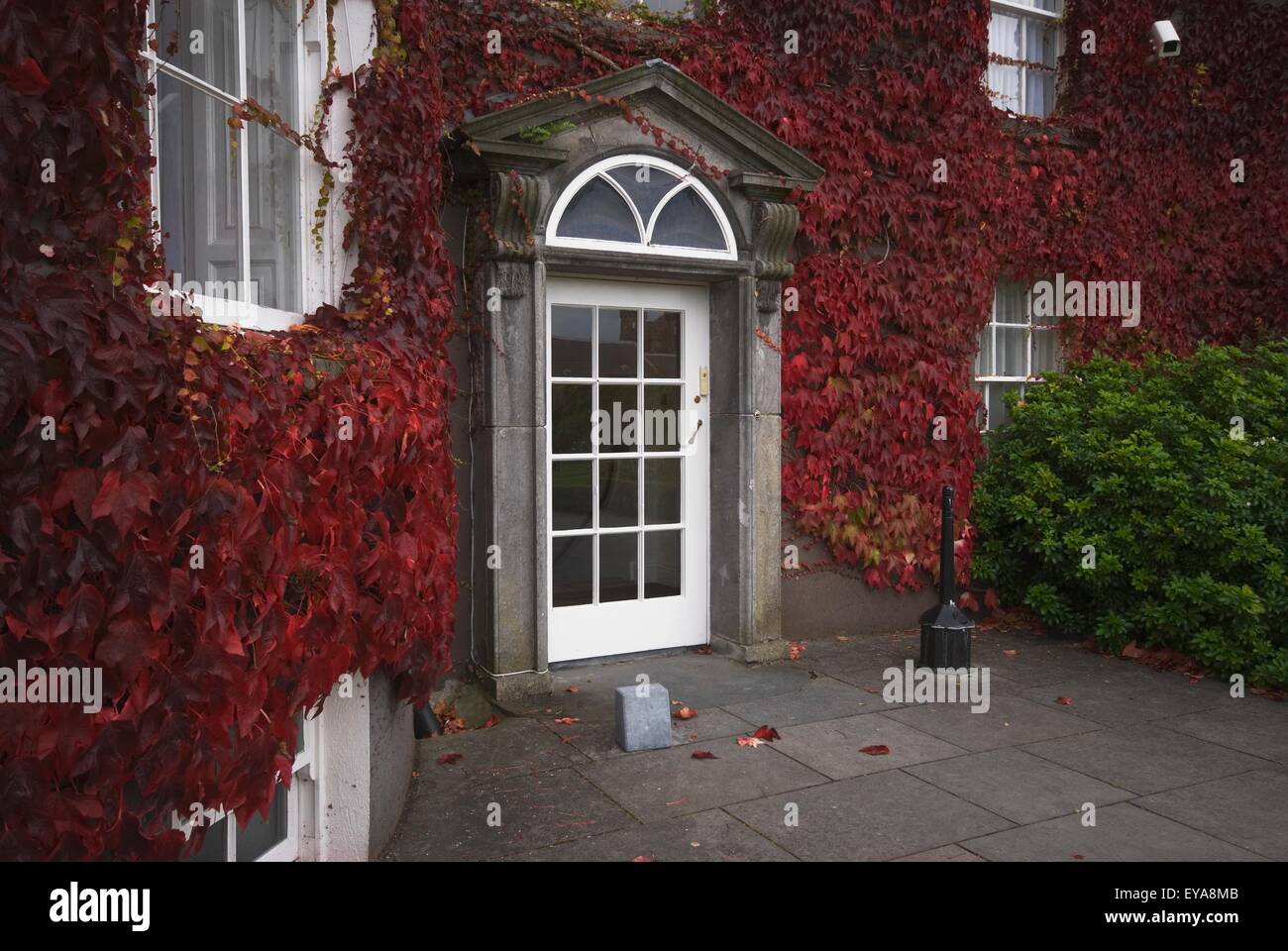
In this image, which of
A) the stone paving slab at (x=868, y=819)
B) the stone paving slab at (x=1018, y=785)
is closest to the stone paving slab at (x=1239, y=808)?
the stone paving slab at (x=1018, y=785)

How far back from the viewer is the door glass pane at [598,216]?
5418 mm

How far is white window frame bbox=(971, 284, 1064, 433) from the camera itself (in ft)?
24.4

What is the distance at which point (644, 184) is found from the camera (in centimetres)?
561

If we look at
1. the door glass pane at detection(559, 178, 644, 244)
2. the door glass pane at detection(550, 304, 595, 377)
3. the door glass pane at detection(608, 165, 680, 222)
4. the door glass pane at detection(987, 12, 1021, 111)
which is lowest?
the door glass pane at detection(550, 304, 595, 377)

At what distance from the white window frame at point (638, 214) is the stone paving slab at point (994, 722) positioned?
109 inches

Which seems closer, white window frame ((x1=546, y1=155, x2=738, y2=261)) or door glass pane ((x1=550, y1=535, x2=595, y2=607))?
white window frame ((x1=546, y1=155, x2=738, y2=261))

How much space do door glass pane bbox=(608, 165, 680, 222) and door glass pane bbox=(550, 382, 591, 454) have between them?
1.05 m

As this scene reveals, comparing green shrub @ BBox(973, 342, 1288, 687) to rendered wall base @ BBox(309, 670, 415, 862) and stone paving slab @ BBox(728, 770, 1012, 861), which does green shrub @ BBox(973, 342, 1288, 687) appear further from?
rendered wall base @ BBox(309, 670, 415, 862)

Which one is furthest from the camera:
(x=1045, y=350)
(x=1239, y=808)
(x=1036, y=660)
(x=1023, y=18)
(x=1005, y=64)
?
(x=1045, y=350)

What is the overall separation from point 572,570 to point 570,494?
434mm

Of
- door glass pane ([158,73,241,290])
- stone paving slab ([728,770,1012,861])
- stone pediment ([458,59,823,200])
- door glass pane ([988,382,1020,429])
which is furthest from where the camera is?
door glass pane ([988,382,1020,429])

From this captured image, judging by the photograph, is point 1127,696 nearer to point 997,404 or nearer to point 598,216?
point 997,404

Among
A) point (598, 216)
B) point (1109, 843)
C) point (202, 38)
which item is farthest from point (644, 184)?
point (1109, 843)

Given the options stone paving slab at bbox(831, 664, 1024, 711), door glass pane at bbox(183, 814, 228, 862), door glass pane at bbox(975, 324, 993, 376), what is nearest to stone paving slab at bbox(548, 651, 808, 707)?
stone paving slab at bbox(831, 664, 1024, 711)
